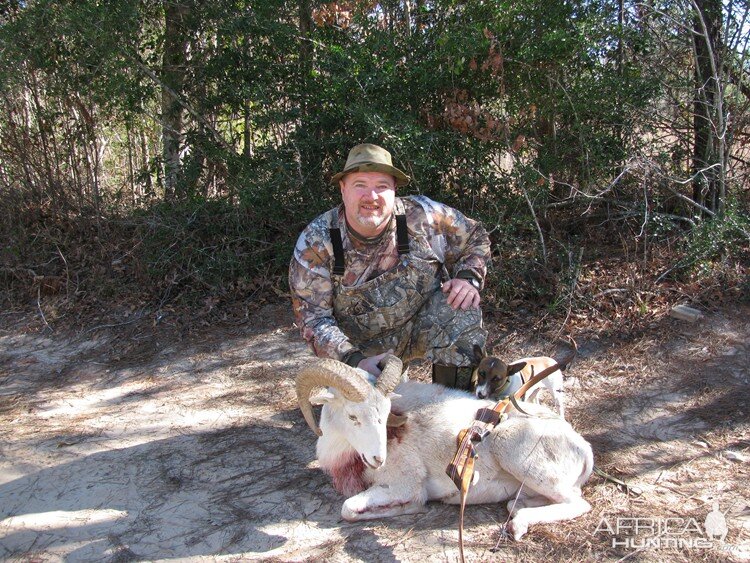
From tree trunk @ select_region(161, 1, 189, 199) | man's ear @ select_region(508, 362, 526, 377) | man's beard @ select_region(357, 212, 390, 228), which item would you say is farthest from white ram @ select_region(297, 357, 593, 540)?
tree trunk @ select_region(161, 1, 189, 199)

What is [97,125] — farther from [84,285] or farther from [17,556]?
[17,556]

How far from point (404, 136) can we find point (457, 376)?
9.23 ft

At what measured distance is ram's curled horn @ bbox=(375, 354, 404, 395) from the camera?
11.5 ft

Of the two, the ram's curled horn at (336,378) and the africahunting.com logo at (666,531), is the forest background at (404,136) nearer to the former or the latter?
the africahunting.com logo at (666,531)

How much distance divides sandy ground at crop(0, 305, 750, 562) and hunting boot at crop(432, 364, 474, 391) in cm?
93

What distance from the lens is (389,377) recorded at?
11.5ft

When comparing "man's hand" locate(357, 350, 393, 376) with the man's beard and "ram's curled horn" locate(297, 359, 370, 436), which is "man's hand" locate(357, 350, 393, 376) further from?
the man's beard

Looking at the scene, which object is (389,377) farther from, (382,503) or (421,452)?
(382,503)

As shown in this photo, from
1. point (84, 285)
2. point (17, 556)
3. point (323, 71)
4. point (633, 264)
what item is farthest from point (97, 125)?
point (633, 264)

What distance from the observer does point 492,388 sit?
4141 mm

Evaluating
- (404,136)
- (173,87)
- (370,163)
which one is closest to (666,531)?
(370,163)

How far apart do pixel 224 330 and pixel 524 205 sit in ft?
11.7

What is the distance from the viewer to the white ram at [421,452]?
11.3ft

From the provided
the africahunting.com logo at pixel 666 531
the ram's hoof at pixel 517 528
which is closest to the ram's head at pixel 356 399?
the ram's hoof at pixel 517 528
